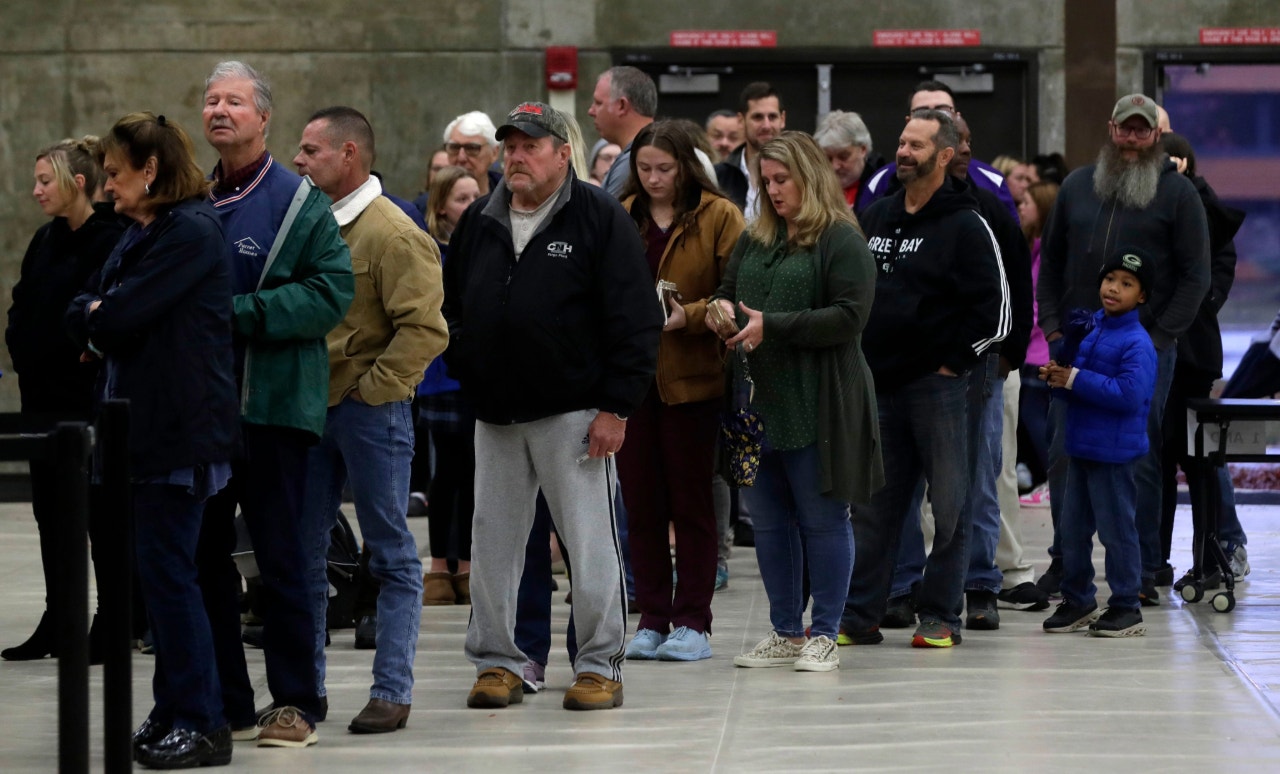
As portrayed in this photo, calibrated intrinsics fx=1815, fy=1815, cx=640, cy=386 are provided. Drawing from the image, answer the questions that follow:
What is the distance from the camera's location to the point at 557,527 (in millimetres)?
5871

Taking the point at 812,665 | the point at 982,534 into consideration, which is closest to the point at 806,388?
the point at 812,665

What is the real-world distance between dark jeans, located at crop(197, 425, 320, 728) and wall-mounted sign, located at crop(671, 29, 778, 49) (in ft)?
26.7

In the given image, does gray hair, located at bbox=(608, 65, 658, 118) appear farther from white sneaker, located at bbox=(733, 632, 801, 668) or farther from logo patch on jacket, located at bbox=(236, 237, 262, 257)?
logo patch on jacket, located at bbox=(236, 237, 262, 257)

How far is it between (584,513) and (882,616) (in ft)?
6.10

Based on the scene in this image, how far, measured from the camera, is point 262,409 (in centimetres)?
511

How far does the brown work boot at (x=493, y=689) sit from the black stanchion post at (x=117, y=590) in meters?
1.61

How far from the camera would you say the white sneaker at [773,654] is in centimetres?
653

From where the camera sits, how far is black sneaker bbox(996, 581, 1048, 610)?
802 cm

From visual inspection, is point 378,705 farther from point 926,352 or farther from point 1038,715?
point 926,352

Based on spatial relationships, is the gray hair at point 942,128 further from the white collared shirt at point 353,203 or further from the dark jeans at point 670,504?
the white collared shirt at point 353,203

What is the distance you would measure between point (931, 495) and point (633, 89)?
6.83 feet

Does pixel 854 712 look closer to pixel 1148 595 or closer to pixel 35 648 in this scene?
pixel 1148 595

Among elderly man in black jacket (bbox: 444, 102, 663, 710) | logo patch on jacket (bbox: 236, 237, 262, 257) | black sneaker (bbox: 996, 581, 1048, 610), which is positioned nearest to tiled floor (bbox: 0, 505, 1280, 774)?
elderly man in black jacket (bbox: 444, 102, 663, 710)

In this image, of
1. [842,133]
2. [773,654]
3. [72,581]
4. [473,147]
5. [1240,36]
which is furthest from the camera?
[1240,36]
